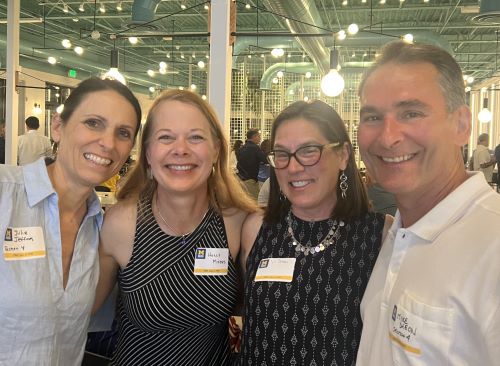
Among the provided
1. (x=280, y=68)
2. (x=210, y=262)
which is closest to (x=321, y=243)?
(x=210, y=262)

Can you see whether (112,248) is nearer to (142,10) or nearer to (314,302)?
(314,302)

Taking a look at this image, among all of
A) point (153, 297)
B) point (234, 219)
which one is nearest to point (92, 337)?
point (153, 297)

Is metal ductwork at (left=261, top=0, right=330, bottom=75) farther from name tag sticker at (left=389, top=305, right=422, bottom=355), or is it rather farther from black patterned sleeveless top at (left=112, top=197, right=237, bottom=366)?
name tag sticker at (left=389, top=305, right=422, bottom=355)

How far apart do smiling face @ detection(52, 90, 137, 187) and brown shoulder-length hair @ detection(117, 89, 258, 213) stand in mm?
178

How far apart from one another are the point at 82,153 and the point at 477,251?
1287mm

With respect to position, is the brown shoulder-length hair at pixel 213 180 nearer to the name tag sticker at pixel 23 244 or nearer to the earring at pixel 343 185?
the earring at pixel 343 185

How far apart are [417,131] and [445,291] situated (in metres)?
0.42

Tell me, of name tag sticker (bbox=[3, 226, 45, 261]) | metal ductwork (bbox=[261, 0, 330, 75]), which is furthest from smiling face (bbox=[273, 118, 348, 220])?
metal ductwork (bbox=[261, 0, 330, 75])

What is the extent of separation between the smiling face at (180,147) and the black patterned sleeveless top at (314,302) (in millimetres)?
399

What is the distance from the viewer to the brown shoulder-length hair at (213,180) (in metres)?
1.98

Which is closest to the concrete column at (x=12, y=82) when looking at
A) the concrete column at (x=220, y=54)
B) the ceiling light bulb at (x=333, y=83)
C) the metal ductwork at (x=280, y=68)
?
the concrete column at (x=220, y=54)

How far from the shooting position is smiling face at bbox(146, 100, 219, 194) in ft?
6.07

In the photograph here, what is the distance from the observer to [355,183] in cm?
188

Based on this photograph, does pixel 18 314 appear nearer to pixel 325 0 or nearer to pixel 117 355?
pixel 117 355
